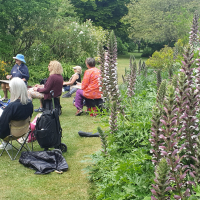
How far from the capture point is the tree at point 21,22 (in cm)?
1412

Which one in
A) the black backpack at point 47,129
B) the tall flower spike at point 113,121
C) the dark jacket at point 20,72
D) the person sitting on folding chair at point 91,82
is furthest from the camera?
the dark jacket at point 20,72

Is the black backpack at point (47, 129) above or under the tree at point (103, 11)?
under

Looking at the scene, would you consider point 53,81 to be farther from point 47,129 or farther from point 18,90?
point 47,129

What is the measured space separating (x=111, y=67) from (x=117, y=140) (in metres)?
1.60

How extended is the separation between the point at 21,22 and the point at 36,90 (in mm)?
10150

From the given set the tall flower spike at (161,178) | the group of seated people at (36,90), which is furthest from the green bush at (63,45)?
the tall flower spike at (161,178)

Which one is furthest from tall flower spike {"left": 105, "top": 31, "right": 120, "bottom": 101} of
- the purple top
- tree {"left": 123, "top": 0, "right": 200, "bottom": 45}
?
tree {"left": 123, "top": 0, "right": 200, "bottom": 45}

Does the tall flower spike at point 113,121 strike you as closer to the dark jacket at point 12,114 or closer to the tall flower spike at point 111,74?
the tall flower spike at point 111,74

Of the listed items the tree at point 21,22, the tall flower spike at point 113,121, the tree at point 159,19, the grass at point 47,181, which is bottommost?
the grass at point 47,181

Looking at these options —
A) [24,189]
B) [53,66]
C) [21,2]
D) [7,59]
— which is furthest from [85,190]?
[7,59]

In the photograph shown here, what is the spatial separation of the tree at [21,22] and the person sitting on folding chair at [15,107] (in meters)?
9.70

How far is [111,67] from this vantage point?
5023mm

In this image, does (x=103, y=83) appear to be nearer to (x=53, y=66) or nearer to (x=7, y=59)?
(x=53, y=66)

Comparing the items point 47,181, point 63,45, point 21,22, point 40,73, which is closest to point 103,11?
point 63,45
